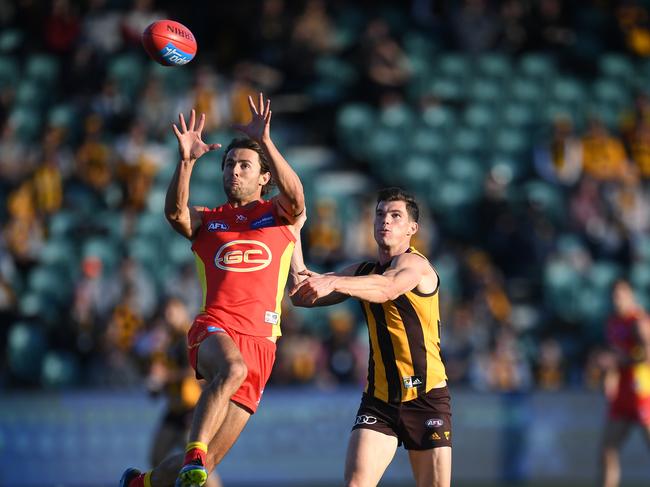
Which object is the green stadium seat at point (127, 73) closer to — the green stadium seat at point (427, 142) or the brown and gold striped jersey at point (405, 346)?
the green stadium seat at point (427, 142)

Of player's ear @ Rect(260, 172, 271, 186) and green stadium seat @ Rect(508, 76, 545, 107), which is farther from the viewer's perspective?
green stadium seat @ Rect(508, 76, 545, 107)

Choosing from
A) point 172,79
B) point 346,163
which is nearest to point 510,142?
point 346,163

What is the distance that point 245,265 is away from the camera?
7965 millimetres

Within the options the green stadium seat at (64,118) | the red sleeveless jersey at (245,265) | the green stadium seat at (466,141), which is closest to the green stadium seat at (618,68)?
the green stadium seat at (466,141)

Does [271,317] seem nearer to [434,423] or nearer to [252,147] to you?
[252,147]

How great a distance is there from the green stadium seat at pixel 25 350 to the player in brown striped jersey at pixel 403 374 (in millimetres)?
8181

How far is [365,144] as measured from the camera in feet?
61.6

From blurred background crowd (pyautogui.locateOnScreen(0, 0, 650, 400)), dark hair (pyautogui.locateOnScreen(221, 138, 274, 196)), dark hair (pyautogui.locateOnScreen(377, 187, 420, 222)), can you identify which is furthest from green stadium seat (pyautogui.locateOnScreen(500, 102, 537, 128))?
dark hair (pyautogui.locateOnScreen(377, 187, 420, 222))

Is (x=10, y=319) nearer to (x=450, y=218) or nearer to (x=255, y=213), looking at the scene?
(x=450, y=218)

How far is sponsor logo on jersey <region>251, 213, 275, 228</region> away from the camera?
807 cm

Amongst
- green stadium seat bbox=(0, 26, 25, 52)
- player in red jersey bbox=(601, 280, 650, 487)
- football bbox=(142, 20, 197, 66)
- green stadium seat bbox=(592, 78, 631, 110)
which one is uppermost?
green stadium seat bbox=(0, 26, 25, 52)

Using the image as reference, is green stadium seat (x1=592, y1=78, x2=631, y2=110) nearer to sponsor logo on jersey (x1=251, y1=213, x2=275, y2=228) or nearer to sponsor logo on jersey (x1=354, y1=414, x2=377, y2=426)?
sponsor logo on jersey (x1=251, y1=213, x2=275, y2=228)

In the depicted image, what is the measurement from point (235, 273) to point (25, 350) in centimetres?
794

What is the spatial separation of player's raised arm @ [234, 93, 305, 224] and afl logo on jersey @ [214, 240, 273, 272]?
1.20 ft
